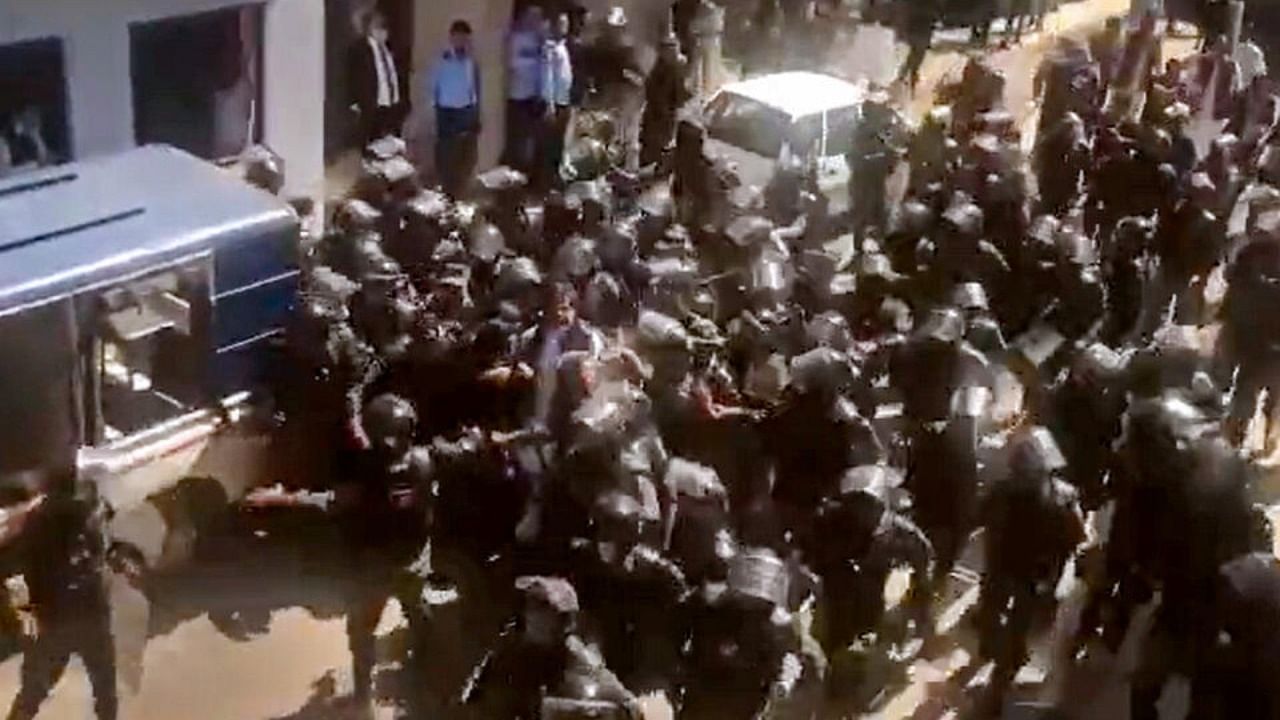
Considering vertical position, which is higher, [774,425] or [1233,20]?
[1233,20]

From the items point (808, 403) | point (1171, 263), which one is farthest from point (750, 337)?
point (1171, 263)

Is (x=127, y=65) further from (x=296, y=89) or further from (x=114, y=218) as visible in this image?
(x=114, y=218)

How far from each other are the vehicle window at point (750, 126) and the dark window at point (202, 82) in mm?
3762

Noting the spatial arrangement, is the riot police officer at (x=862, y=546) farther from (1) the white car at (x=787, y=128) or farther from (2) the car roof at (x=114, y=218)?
(1) the white car at (x=787, y=128)

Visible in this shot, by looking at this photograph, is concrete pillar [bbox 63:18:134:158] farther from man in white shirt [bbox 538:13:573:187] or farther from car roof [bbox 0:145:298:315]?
man in white shirt [bbox 538:13:573:187]

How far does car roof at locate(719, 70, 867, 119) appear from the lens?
15.7 m

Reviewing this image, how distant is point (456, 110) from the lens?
15164mm

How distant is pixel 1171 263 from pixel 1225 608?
5303mm

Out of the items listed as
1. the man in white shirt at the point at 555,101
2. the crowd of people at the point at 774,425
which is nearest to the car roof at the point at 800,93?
the man in white shirt at the point at 555,101

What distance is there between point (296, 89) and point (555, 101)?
6.93 ft

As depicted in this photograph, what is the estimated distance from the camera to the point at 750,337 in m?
10.1

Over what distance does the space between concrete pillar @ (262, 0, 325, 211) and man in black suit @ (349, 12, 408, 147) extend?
321 mm

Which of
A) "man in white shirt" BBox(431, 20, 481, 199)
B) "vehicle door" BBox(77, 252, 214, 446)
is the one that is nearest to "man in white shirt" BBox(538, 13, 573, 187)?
"man in white shirt" BBox(431, 20, 481, 199)

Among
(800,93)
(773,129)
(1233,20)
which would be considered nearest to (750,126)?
(773,129)
